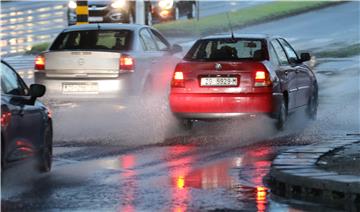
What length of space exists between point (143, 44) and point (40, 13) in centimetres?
3257

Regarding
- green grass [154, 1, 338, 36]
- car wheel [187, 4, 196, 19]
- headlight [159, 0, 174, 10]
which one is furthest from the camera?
car wheel [187, 4, 196, 19]

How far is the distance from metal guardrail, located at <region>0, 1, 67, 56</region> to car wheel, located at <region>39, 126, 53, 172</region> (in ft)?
69.6

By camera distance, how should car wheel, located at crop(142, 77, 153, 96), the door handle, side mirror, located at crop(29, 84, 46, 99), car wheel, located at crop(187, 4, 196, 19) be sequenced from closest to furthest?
1. the door handle
2. side mirror, located at crop(29, 84, 46, 99)
3. car wheel, located at crop(142, 77, 153, 96)
4. car wheel, located at crop(187, 4, 196, 19)

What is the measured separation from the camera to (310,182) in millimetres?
9102

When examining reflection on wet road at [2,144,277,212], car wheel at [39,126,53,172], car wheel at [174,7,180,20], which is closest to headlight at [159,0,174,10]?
car wheel at [174,7,180,20]

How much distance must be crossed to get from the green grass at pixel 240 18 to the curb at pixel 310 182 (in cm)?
2502

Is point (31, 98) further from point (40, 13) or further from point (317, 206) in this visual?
point (40, 13)

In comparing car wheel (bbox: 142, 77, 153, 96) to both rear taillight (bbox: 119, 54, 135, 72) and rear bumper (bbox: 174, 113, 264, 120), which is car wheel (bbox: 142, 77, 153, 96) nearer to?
rear taillight (bbox: 119, 54, 135, 72)

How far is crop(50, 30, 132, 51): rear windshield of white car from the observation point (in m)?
16.4

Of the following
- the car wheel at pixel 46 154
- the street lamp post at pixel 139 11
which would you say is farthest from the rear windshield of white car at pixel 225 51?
the street lamp post at pixel 139 11

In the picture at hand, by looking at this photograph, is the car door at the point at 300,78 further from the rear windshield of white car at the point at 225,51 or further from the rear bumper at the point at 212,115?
the rear bumper at the point at 212,115

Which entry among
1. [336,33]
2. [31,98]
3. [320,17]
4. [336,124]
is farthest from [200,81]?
[320,17]

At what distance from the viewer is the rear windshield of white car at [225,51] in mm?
14328

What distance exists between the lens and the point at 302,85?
51.5 ft
